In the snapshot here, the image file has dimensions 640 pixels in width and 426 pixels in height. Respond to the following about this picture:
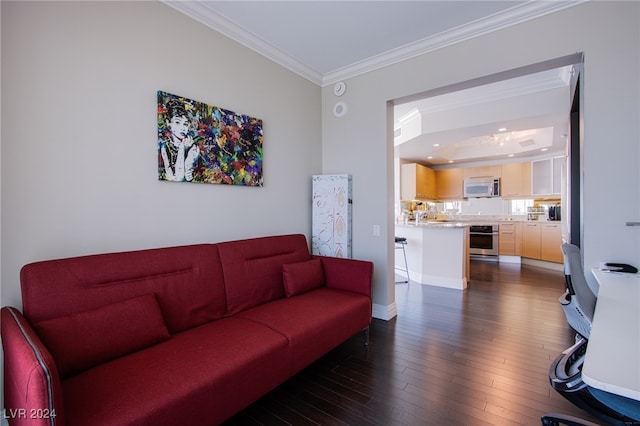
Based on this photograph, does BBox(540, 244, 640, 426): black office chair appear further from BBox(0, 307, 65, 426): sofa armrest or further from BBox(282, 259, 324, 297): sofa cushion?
BBox(0, 307, 65, 426): sofa armrest

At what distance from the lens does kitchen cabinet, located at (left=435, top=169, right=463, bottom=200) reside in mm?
7742

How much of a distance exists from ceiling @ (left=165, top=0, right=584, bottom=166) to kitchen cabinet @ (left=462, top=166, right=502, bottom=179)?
2.94m

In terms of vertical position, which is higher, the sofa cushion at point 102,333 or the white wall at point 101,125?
the white wall at point 101,125

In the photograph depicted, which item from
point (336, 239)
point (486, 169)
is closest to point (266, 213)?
point (336, 239)

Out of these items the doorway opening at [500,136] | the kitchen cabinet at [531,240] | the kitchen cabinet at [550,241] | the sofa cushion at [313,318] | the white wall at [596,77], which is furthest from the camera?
the kitchen cabinet at [531,240]

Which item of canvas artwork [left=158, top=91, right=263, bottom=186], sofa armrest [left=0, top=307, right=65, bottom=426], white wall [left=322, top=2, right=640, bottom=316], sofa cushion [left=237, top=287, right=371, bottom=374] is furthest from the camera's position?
canvas artwork [left=158, top=91, right=263, bottom=186]

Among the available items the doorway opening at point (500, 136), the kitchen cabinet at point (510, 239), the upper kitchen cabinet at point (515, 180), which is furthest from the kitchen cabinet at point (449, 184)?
the kitchen cabinet at point (510, 239)

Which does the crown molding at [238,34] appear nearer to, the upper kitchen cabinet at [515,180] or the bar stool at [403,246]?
the bar stool at [403,246]

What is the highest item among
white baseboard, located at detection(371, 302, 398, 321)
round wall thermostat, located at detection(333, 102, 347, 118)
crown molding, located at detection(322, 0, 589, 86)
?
crown molding, located at detection(322, 0, 589, 86)

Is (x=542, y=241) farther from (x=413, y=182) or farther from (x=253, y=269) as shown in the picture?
(x=253, y=269)

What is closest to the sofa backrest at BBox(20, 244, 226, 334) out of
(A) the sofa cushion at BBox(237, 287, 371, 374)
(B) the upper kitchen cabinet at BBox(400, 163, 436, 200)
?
(A) the sofa cushion at BBox(237, 287, 371, 374)

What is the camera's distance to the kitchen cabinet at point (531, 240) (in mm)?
6250

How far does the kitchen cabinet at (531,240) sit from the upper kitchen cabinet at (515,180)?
0.86 meters

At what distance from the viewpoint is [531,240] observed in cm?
634
